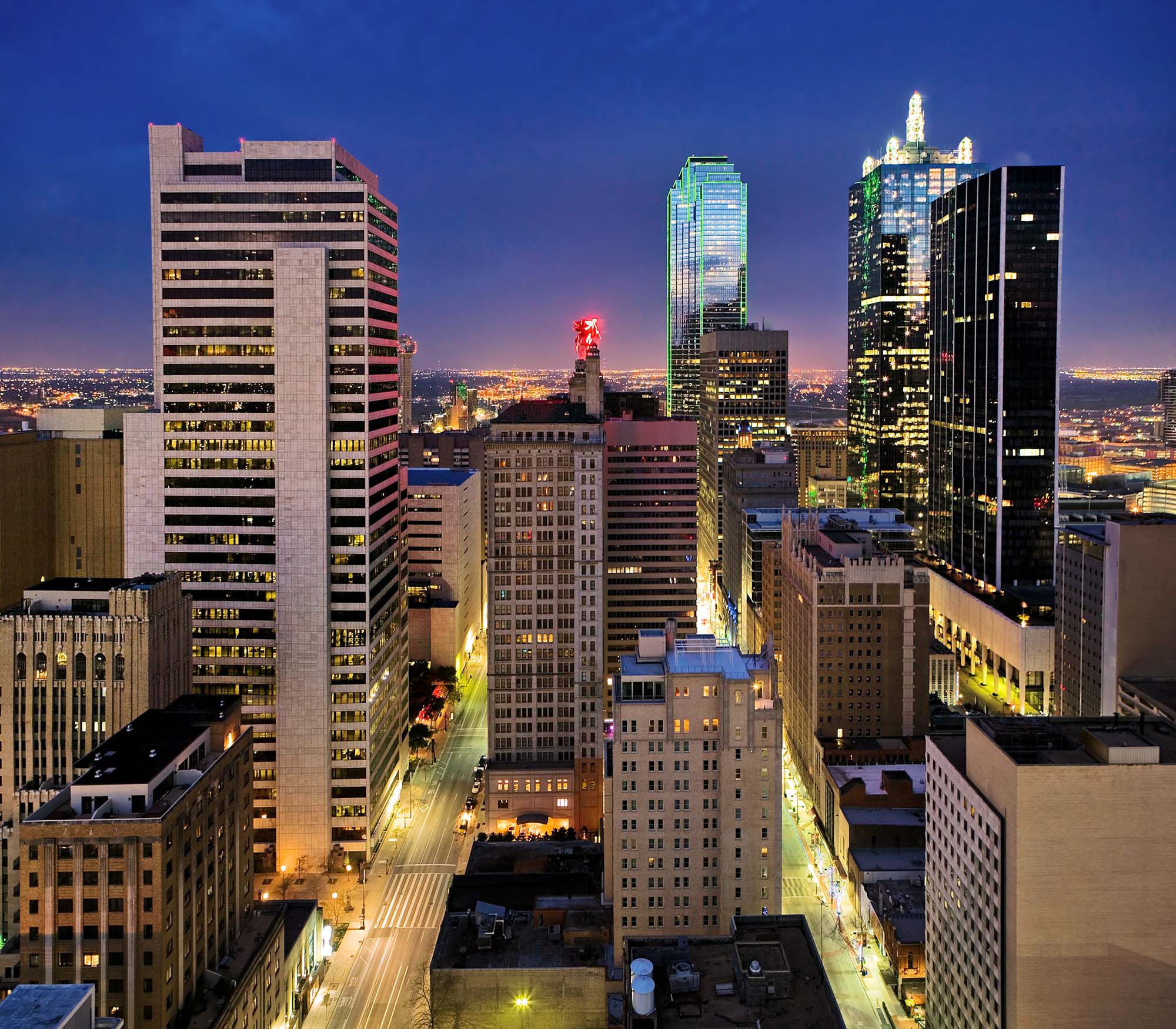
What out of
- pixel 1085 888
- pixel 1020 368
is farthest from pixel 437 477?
pixel 1085 888

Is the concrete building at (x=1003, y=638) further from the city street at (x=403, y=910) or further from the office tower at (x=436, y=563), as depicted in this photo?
the office tower at (x=436, y=563)

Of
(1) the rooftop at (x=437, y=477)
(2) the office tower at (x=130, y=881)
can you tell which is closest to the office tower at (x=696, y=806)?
(2) the office tower at (x=130, y=881)

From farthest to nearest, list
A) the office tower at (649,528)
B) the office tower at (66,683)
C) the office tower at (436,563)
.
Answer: the office tower at (436,563), the office tower at (649,528), the office tower at (66,683)

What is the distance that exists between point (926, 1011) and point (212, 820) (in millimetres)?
51284

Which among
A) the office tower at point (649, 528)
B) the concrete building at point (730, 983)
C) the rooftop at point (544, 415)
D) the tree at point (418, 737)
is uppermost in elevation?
the rooftop at point (544, 415)

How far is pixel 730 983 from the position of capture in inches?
2388

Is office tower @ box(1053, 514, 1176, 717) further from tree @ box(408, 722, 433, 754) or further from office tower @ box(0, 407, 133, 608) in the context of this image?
office tower @ box(0, 407, 133, 608)

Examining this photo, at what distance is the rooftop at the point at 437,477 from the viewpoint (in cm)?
18200

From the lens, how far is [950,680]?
153 metres

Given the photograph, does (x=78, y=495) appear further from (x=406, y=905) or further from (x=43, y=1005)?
Result: (x=43, y=1005)

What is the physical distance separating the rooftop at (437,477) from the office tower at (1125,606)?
98.9 meters

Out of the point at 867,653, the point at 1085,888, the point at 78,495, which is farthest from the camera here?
the point at 78,495

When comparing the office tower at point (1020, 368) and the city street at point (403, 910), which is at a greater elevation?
the office tower at point (1020, 368)

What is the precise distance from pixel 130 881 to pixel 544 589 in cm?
6580
